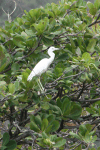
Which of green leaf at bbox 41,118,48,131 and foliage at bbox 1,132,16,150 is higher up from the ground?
green leaf at bbox 41,118,48,131

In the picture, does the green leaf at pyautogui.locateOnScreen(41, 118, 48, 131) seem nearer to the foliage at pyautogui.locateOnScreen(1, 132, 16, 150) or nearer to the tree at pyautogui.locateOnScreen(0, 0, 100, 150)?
the tree at pyautogui.locateOnScreen(0, 0, 100, 150)

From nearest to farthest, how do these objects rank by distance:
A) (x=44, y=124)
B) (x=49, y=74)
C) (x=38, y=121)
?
(x=44, y=124) < (x=38, y=121) < (x=49, y=74)

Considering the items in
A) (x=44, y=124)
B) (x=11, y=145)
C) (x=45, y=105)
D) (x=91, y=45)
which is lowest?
(x=11, y=145)

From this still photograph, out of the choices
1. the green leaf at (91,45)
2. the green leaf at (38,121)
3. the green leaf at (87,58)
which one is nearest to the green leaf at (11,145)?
the green leaf at (38,121)

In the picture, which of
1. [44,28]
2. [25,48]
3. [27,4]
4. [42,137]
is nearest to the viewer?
[42,137]

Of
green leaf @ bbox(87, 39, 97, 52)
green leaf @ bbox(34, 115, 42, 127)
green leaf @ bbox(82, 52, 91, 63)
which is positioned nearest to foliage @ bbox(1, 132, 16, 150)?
green leaf @ bbox(34, 115, 42, 127)

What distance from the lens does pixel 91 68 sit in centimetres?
186

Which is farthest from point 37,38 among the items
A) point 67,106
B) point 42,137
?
point 42,137

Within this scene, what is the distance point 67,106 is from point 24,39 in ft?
2.49

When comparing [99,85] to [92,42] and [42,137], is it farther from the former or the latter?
[42,137]

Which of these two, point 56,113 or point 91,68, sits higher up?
point 91,68

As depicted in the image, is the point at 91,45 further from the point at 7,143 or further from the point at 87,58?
the point at 7,143

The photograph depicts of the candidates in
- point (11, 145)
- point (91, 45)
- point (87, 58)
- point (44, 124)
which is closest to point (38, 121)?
point (44, 124)

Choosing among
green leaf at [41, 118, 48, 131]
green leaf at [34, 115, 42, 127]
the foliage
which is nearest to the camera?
green leaf at [41, 118, 48, 131]
